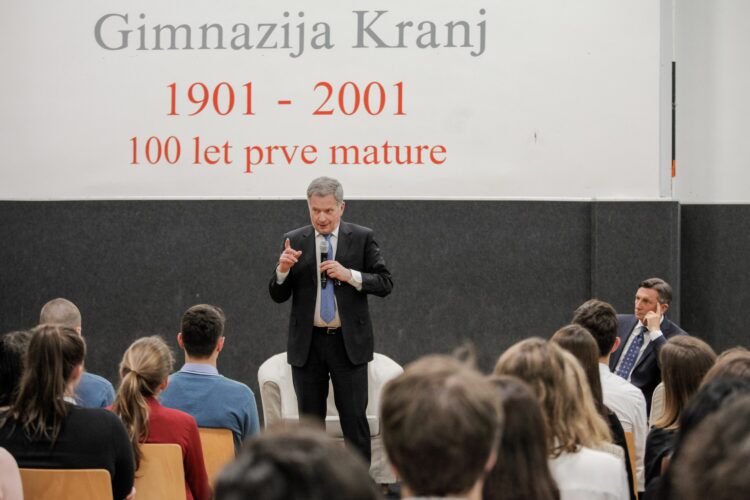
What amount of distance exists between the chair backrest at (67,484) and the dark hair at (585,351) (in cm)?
138

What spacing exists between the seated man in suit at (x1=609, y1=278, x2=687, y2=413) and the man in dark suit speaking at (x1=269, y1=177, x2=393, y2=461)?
3.96 feet

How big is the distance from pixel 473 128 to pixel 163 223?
2.01 m

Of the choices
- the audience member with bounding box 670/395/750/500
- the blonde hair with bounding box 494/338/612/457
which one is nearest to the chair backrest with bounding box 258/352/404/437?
the blonde hair with bounding box 494/338/612/457

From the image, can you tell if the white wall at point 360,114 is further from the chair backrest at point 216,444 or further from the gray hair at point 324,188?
the chair backrest at point 216,444

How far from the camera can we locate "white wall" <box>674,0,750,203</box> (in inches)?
240

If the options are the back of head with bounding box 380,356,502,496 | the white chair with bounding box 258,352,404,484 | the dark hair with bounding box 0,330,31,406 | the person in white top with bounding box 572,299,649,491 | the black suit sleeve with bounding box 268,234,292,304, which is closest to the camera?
the back of head with bounding box 380,356,502,496

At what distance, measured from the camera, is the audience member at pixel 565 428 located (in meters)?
2.23

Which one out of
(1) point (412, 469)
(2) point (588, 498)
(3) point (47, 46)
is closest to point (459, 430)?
(1) point (412, 469)

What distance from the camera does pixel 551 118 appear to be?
19.9 ft

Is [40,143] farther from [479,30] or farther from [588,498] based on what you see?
[588,498]

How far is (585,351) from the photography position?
311 centimetres

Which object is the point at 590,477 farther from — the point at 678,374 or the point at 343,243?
the point at 343,243

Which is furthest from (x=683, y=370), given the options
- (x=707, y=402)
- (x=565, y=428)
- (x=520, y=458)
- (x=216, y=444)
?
(x=216, y=444)

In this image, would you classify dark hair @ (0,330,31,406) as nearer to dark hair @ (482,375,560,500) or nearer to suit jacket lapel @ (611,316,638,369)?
dark hair @ (482,375,560,500)
